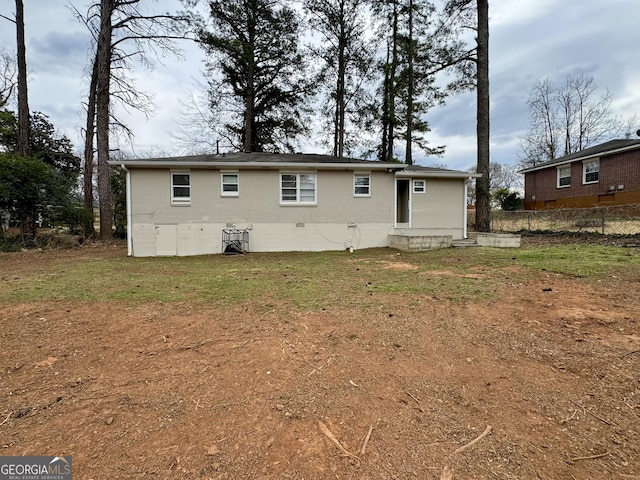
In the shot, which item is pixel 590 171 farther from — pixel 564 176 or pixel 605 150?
pixel 564 176

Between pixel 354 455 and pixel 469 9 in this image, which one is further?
pixel 469 9

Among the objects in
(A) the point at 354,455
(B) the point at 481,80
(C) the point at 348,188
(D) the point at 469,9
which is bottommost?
(A) the point at 354,455

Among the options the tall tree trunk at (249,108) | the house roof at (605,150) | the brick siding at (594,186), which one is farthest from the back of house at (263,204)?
the brick siding at (594,186)

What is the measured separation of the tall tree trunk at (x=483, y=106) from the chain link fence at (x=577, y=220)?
12.5ft

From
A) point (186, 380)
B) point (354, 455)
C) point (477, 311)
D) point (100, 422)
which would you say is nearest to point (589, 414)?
point (354, 455)

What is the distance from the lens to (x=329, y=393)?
90.6 inches

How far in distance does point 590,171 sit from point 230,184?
68.0 feet

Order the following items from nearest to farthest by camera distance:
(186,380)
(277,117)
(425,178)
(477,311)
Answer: (186,380) → (477,311) → (425,178) → (277,117)

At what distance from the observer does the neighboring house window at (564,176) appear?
19.7m

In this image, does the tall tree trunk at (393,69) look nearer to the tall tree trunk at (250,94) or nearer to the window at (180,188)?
the tall tree trunk at (250,94)

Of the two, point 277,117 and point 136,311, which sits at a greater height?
point 277,117

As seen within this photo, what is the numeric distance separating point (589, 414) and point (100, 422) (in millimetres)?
3149

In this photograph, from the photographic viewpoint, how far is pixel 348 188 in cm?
1199

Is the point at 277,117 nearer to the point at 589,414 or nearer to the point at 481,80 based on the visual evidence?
the point at 481,80
